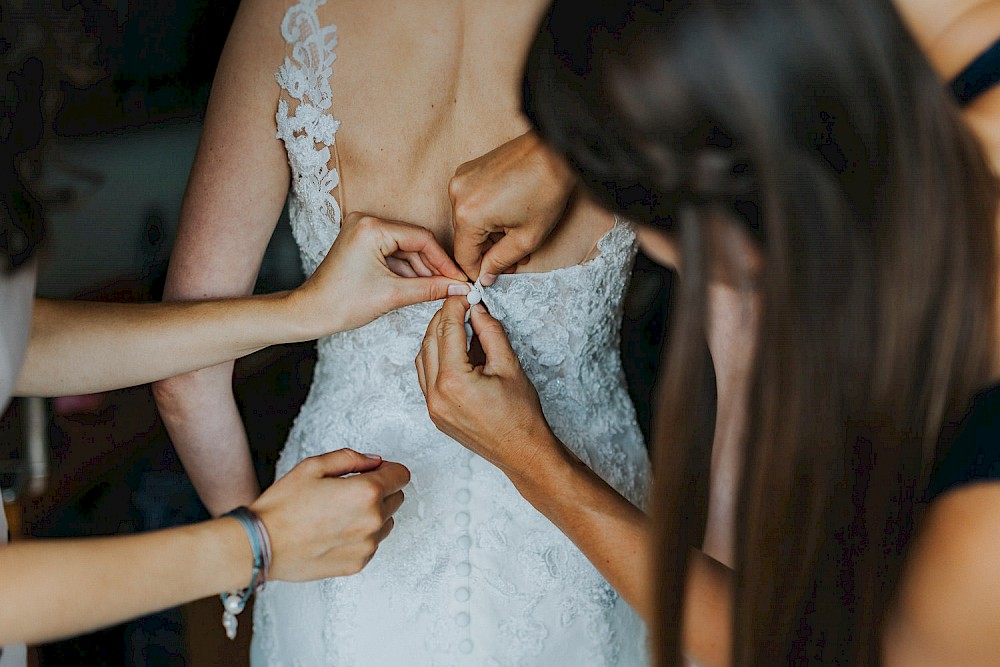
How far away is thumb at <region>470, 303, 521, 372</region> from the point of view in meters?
1.17

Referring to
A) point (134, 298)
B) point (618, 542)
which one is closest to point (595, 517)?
point (618, 542)

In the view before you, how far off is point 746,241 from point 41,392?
903mm

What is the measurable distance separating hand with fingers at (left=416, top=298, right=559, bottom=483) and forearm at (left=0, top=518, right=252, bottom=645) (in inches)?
11.8

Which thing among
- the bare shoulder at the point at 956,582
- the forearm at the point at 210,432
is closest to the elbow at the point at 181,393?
the forearm at the point at 210,432

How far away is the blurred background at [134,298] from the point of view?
89.7 inches

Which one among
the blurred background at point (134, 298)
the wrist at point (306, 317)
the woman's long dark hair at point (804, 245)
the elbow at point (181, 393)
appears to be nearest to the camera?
the woman's long dark hair at point (804, 245)

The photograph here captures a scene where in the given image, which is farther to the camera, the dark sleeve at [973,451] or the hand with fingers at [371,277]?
the hand with fingers at [371,277]

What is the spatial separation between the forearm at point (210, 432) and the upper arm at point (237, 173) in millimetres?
168

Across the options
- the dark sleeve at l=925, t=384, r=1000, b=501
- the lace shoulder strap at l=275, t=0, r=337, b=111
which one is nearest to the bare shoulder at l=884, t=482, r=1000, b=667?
the dark sleeve at l=925, t=384, r=1000, b=501

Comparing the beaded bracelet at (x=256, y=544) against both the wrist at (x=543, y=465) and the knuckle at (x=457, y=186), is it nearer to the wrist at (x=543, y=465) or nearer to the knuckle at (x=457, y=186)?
the wrist at (x=543, y=465)

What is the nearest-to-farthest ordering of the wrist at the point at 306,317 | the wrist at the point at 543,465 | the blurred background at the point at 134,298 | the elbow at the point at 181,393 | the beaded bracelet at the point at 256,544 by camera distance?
the beaded bracelet at the point at 256,544 < the wrist at the point at 543,465 < the wrist at the point at 306,317 < the elbow at the point at 181,393 < the blurred background at the point at 134,298

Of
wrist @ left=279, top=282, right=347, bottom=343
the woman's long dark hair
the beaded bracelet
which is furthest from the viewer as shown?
wrist @ left=279, top=282, right=347, bottom=343

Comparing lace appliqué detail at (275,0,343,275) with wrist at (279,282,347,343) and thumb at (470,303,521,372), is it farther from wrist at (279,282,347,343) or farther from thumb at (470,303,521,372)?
thumb at (470,303,521,372)

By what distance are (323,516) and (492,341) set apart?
30cm
